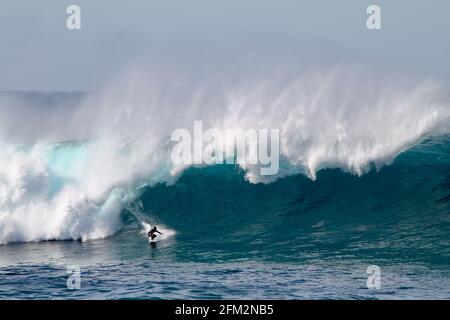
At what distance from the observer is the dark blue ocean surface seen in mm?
10703

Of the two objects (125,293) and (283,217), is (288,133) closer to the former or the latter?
(283,217)

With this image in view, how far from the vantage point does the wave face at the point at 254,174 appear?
16.4 metres

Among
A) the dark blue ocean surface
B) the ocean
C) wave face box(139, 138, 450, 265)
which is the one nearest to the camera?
the dark blue ocean surface

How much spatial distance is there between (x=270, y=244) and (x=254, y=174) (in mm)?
4796

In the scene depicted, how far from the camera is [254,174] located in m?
18.8

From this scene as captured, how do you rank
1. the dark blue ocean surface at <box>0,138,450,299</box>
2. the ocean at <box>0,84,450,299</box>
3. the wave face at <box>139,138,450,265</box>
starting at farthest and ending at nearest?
the wave face at <box>139,138,450,265</box>, the ocean at <box>0,84,450,299</box>, the dark blue ocean surface at <box>0,138,450,299</box>

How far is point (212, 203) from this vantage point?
17750 millimetres

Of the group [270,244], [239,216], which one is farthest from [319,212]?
[270,244]

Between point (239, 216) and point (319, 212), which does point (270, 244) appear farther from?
point (319, 212)

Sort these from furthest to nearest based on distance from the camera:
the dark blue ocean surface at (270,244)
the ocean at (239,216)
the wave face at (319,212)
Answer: the wave face at (319,212) → the ocean at (239,216) → the dark blue ocean surface at (270,244)

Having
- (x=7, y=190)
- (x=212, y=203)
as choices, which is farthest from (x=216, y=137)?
(x=7, y=190)

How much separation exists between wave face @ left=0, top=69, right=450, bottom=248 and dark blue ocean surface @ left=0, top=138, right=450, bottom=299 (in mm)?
67

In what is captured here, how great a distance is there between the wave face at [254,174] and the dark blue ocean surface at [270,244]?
0.22ft
